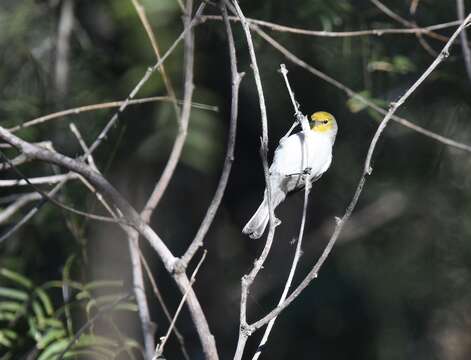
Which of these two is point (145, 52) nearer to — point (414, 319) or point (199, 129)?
point (199, 129)

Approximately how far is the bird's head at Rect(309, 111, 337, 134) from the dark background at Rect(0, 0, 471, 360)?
2.20 feet

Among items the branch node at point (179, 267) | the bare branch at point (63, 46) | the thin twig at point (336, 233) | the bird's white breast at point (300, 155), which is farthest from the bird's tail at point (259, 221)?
the bare branch at point (63, 46)

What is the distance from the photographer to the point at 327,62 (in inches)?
157

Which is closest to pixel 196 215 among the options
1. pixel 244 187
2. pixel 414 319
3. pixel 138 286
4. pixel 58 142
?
pixel 244 187

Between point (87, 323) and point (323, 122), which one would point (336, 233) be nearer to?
point (87, 323)

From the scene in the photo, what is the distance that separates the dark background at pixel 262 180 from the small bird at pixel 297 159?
2.30 ft

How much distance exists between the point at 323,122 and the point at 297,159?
0.57 ft

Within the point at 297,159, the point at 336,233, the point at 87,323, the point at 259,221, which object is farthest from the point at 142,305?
the point at 297,159

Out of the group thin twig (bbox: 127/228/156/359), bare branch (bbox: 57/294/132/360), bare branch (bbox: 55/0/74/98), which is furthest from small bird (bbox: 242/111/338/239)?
bare branch (bbox: 55/0/74/98)

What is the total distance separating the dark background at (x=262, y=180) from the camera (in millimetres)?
3854

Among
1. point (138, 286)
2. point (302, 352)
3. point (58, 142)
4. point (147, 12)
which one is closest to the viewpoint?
point (138, 286)

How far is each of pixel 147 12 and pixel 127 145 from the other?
Result: 0.81m

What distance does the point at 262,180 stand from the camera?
4793 millimetres

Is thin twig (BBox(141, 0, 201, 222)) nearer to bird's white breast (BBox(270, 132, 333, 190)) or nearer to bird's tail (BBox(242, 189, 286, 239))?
bird's tail (BBox(242, 189, 286, 239))
